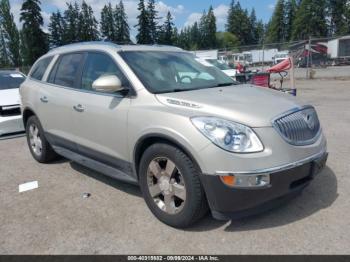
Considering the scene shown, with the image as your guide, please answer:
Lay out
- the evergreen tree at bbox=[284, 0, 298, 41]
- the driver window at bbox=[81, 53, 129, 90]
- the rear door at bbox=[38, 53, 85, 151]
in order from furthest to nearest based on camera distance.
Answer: the evergreen tree at bbox=[284, 0, 298, 41] → the rear door at bbox=[38, 53, 85, 151] → the driver window at bbox=[81, 53, 129, 90]

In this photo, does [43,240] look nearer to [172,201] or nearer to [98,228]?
[98,228]

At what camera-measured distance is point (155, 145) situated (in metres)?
3.24

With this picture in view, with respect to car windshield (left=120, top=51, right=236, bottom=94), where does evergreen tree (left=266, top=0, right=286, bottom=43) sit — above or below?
above

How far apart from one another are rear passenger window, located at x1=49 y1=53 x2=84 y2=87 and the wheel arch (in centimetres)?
155

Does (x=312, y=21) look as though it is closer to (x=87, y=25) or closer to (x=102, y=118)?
(x=87, y=25)

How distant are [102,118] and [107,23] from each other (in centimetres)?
9202

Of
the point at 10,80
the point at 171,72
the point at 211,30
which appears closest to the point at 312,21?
the point at 211,30

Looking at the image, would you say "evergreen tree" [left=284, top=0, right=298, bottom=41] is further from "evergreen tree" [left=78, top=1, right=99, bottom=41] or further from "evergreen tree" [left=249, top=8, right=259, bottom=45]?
"evergreen tree" [left=78, top=1, right=99, bottom=41]

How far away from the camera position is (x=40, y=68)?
18.1ft

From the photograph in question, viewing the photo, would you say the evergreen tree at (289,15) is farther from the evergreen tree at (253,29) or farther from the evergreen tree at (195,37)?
the evergreen tree at (195,37)

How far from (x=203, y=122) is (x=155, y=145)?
1.90 ft

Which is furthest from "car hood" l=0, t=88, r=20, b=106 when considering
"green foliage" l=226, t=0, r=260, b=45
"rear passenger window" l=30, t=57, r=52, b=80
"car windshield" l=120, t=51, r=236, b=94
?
"green foliage" l=226, t=0, r=260, b=45

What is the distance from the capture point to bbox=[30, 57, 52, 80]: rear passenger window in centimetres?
531

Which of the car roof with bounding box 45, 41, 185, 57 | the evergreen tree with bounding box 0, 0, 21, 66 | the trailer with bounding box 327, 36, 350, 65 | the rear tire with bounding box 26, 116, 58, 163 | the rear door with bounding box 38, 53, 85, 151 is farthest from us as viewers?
the evergreen tree with bounding box 0, 0, 21, 66
